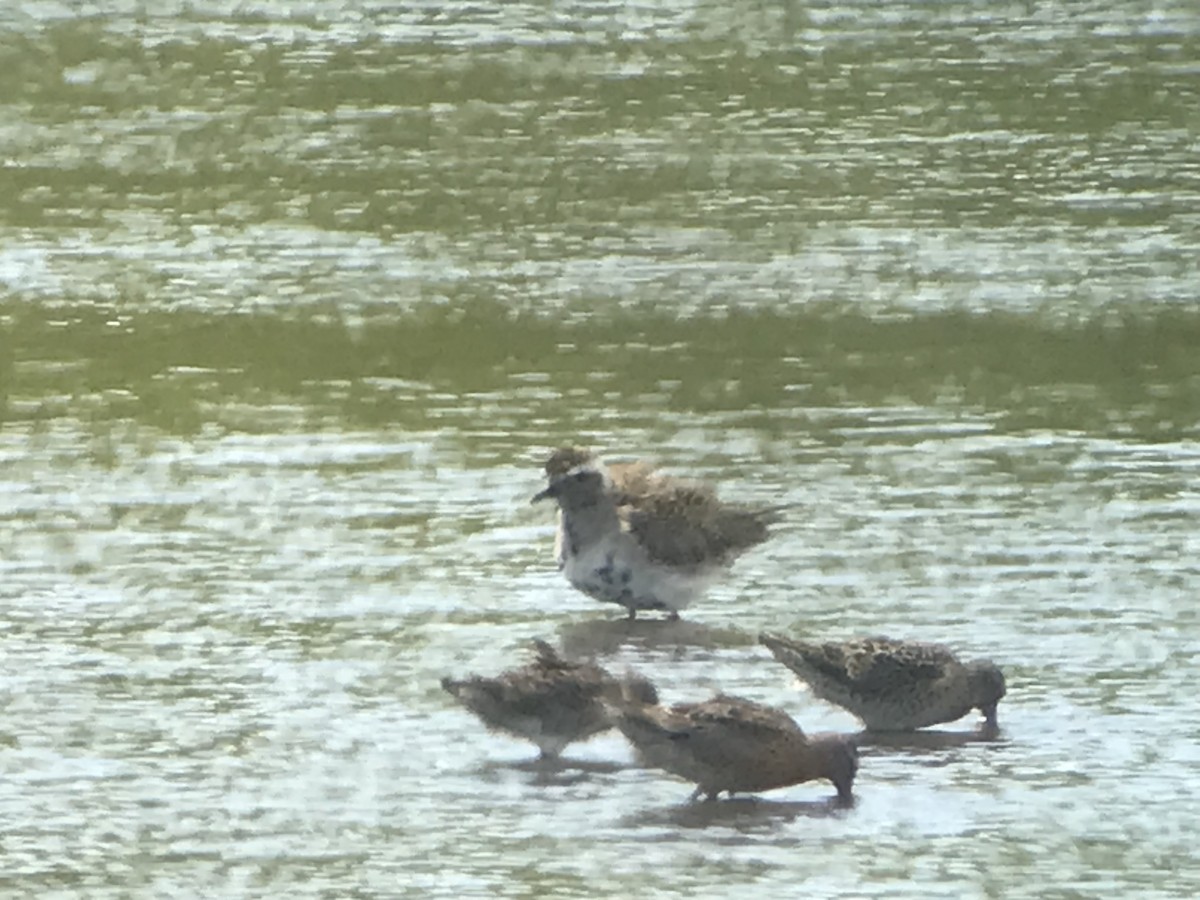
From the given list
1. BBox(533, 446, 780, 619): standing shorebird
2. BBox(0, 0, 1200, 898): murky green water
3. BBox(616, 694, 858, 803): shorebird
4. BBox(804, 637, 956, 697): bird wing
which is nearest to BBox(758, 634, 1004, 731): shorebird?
BBox(804, 637, 956, 697): bird wing

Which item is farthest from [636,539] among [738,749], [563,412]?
[738,749]

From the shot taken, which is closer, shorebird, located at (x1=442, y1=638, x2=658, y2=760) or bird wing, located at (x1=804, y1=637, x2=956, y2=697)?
shorebird, located at (x1=442, y1=638, x2=658, y2=760)

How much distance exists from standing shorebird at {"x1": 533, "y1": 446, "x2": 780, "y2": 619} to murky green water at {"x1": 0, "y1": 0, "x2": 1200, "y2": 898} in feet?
0.52

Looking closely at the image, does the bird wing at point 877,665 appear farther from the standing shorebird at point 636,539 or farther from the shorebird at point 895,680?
the standing shorebird at point 636,539

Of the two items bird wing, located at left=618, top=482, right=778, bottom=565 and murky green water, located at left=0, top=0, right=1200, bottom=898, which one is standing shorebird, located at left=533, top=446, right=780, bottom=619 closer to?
bird wing, located at left=618, top=482, right=778, bottom=565

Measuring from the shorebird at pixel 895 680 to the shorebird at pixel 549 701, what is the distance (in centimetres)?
50

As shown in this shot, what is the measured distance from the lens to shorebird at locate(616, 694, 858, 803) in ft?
26.9

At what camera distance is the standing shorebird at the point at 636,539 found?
10.1 m

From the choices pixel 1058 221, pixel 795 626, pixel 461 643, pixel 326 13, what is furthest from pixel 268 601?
pixel 326 13

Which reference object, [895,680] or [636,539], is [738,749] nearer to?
[895,680]

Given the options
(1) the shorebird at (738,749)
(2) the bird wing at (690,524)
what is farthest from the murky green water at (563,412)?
(2) the bird wing at (690,524)

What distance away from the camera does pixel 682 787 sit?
847cm

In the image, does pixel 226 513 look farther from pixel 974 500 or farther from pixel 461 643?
pixel 974 500

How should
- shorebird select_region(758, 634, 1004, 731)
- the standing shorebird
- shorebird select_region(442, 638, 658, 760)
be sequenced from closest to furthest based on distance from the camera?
shorebird select_region(442, 638, 658, 760) < shorebird select_region(758, 634, 1004, 731) < the standing shorebird
